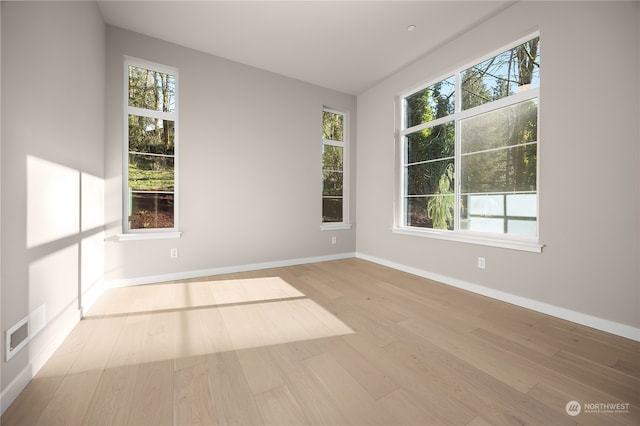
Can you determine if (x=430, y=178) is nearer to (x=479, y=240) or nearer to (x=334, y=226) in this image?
(x=479, y=240)

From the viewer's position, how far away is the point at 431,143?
346 cm

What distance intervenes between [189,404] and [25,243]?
48.8 inches

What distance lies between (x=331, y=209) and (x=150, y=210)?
2.66 meters

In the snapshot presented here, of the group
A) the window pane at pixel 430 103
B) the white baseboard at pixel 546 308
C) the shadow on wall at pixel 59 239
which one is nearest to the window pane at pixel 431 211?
the white baseboard at pixel 546 308

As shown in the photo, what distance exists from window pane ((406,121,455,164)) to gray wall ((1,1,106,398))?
3.70 meters

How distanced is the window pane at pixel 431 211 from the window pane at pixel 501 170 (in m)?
0.30

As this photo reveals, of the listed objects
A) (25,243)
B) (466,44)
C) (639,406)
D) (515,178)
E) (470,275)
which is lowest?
(639,406)

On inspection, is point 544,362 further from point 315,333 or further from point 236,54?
point 236,54

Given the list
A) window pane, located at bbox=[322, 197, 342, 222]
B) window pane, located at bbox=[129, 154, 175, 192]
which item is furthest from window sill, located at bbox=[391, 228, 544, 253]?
window pane, located at bbox=[129, 154, 175, 192]

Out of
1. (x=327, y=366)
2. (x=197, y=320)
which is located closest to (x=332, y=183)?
(x=197, y=320)

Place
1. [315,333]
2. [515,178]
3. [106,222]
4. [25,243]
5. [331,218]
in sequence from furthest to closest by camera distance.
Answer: [331,218] < [106,222] < [515,178] < [315,333] < [25,243]

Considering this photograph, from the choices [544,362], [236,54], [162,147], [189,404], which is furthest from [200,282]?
[544,362]

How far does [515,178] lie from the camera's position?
102 inches

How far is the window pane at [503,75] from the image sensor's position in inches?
96.6
